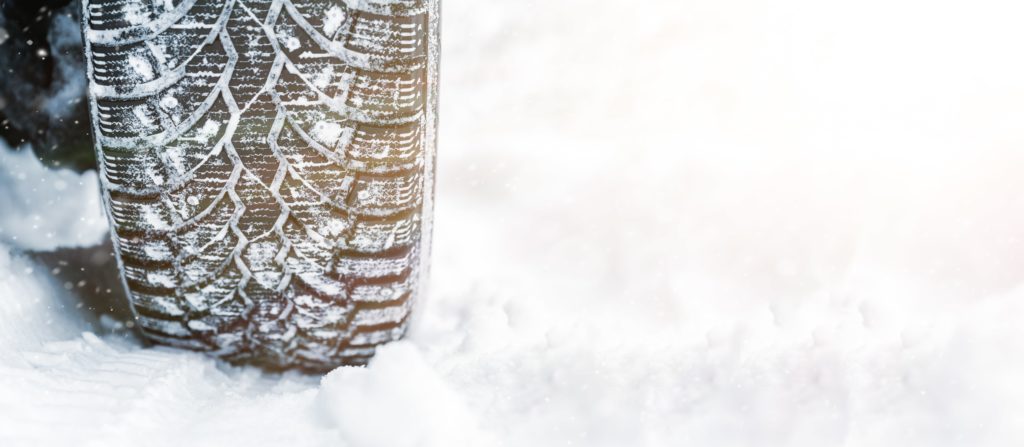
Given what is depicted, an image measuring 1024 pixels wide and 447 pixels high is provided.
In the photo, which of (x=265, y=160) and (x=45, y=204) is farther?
(x=45, y=204)

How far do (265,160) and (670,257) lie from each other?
0.83 m

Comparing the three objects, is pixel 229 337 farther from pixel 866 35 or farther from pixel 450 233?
pixel 866 35

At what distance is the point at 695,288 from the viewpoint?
1.27 meters

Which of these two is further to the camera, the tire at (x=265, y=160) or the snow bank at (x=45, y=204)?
the snow bank at (x=45, y=204)

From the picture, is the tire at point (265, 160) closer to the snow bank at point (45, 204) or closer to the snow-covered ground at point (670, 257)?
the snow-covered ground at point (670, 257)

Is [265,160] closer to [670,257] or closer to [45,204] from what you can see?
[45,204]

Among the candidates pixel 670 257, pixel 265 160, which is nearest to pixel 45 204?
pixel 265 160

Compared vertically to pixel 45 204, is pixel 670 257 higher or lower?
lower

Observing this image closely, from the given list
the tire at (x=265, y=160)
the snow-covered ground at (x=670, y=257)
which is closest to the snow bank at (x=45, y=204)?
the snow-covered ground at (x=670, y=257)

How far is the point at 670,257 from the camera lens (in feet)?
4.43

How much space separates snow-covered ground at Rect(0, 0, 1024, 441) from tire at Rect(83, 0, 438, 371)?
117mm

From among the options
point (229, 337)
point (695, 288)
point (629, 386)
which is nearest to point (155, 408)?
point (229, 337)

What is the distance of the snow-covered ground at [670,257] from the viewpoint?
2.71 feet

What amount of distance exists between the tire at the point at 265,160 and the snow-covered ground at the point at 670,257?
117 millimetres
